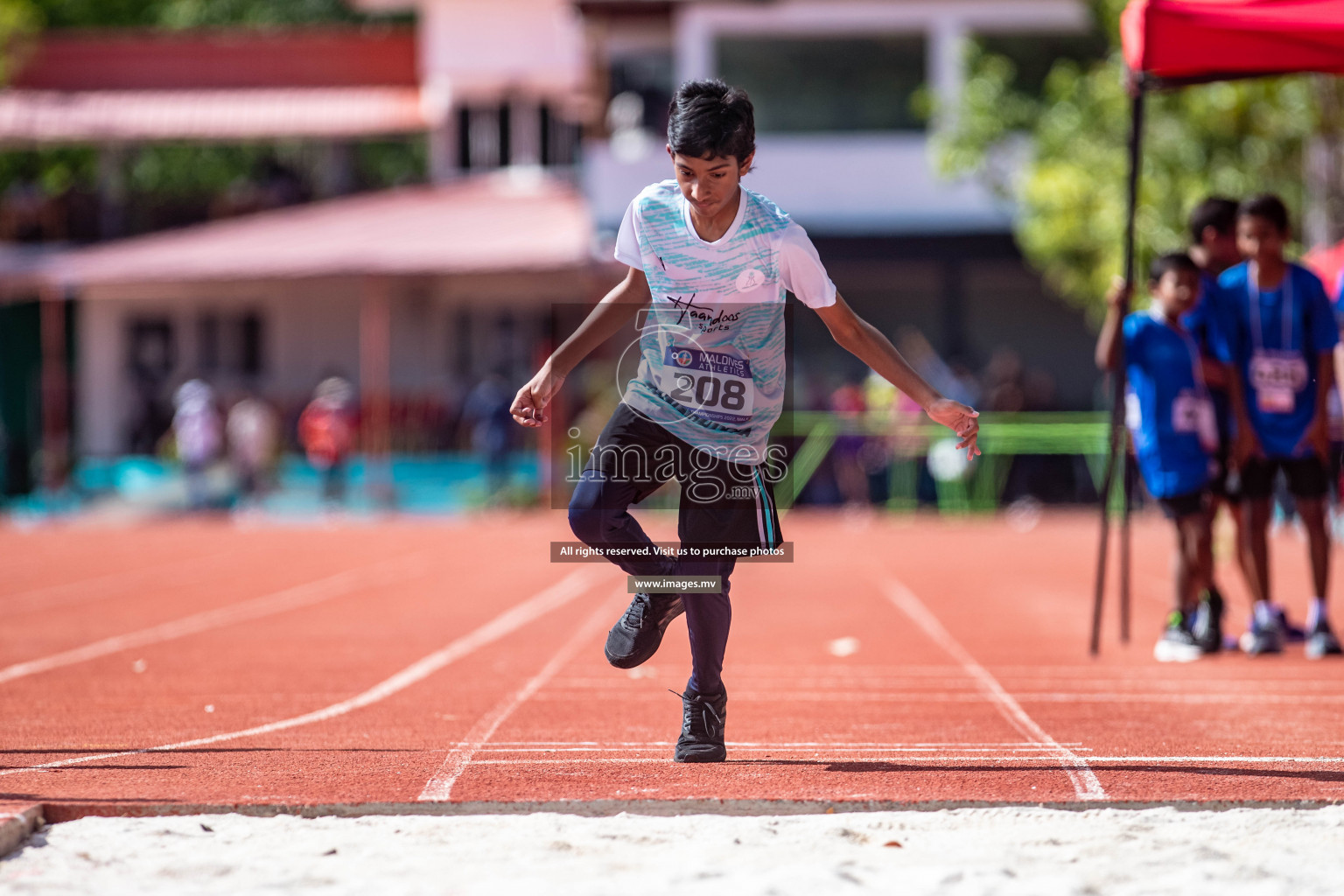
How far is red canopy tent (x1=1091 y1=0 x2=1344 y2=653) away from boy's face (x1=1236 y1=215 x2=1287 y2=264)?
0.54 metres

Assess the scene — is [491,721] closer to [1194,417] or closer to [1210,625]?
[1194,417]

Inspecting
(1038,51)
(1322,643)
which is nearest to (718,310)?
(1322,643)

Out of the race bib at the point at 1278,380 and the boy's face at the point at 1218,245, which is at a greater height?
the boy's face at the point at 1218,245

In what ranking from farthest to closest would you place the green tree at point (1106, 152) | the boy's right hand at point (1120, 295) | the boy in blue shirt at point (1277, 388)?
1. the green tree at point (1106, 152)
2. the boy in blue shirt at point (1277, 388)
3. the boy's right hand at point (1120, 295)

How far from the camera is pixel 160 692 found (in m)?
7.20

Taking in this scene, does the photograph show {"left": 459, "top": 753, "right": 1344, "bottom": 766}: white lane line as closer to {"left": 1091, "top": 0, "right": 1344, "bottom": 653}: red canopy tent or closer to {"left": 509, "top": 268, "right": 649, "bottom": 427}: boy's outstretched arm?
{"left": 509, "top": 268, "right": 649, "bottom": 427}: boy's outstretched arm

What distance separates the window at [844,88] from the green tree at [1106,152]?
1.78m

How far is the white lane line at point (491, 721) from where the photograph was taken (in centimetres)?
480

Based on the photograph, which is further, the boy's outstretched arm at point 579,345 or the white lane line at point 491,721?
the boy's outstretched arm at point 579,345

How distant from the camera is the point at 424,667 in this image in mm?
8117

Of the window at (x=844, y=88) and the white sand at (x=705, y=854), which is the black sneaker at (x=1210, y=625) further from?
the window at (x=844, y=88)

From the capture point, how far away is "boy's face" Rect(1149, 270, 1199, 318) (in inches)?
315

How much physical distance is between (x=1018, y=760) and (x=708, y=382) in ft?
5.34

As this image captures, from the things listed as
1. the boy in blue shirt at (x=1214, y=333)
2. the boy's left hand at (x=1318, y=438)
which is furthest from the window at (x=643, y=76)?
the boy's left hand at (x=1318, y=438)
